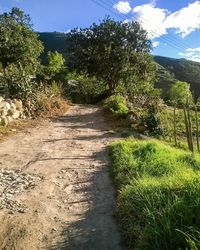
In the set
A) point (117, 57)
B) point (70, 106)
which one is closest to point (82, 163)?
point (70, 106)

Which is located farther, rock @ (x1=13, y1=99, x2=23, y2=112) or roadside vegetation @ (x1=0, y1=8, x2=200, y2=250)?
rock @ (x1=13, y1=99, x2=23, y2=112)

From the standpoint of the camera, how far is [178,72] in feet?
476

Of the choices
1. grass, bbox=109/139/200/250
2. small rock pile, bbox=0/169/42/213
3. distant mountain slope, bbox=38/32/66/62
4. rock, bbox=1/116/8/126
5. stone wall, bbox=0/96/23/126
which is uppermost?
distant mountain slope, bbox=38/32/66/62

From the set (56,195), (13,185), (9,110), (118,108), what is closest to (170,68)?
(118,108)

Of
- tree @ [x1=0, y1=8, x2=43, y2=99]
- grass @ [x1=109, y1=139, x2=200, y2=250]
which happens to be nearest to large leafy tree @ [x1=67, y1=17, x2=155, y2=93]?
tree @ [x1=0, y1=8, x2=43, y2=99]

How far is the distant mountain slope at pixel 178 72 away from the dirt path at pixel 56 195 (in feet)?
328

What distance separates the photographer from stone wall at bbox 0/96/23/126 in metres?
14.4

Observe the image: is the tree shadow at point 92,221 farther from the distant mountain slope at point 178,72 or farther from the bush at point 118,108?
the distant mountain slope at point 178,72

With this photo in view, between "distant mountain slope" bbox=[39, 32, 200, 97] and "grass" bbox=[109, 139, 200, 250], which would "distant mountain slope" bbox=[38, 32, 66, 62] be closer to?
"distant mountain slope" bbox=[39, 32, 200, 97]

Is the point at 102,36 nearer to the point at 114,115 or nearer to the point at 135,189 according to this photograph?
the point at 114,115

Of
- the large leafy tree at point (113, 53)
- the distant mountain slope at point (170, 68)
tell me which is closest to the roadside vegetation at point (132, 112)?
the large leafy tree at point (113, 53)

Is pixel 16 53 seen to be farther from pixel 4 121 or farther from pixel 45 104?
pixel 4 121

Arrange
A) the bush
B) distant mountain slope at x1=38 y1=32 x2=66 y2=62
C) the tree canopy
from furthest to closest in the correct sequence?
distant mountain slope at x1=38 y1=32 x2=66 y2=62, the tree canopy, the bush

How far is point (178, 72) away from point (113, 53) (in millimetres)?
121066
